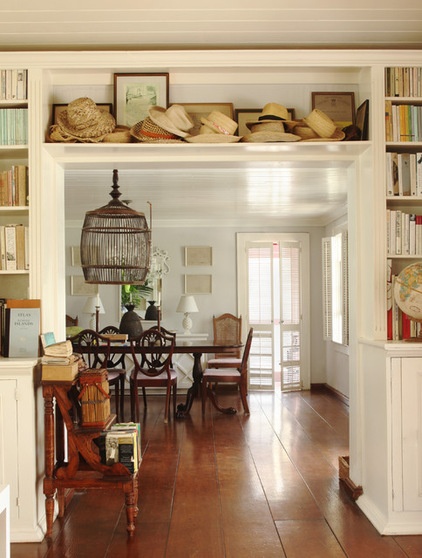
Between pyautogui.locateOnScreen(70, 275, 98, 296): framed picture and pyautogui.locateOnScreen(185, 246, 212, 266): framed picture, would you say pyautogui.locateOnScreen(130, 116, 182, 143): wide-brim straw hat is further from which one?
pyautogui.locateOnScreen(70, 275, 98, 296): framed picture

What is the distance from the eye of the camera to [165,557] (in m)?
2.97

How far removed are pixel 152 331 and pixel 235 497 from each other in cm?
273

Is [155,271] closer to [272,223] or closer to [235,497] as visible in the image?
[272,223]

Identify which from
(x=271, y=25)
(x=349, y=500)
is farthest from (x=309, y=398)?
(x=271, y=25)

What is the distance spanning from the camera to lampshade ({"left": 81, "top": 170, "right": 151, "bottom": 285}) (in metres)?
4.09

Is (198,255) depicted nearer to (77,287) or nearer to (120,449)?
(77,287)

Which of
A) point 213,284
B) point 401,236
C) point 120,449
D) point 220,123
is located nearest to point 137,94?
point 220,123

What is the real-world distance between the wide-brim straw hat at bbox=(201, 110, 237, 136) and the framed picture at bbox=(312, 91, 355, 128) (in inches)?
23.2

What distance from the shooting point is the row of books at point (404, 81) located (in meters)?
3.50

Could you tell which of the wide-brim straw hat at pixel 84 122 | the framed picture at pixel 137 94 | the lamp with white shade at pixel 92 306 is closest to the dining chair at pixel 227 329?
the lamp with white shade at pixel 92 306

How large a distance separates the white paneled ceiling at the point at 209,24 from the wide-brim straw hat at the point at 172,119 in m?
0.39

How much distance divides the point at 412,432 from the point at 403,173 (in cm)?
151

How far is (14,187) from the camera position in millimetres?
3514

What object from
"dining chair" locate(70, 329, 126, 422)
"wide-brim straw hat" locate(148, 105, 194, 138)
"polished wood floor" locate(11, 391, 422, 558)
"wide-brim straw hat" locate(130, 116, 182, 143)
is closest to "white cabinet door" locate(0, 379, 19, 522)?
"polished wood floor" locate(11, 391, 422, 558)
